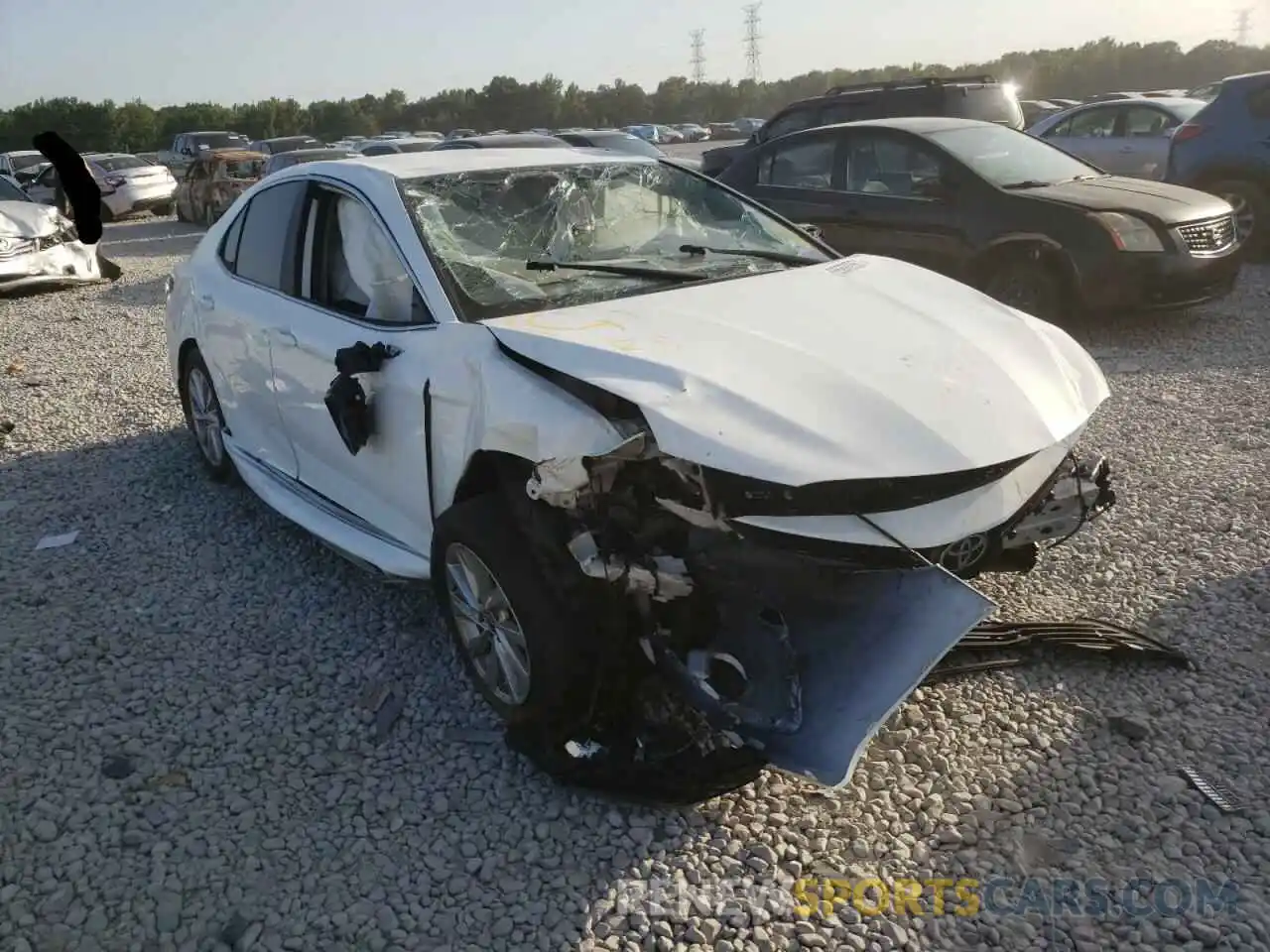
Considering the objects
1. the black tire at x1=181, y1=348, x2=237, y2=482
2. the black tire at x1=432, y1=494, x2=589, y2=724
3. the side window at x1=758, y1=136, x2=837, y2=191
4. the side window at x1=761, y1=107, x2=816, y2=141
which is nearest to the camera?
the black tire at x1=432, y1=494, x2=589, y2=724

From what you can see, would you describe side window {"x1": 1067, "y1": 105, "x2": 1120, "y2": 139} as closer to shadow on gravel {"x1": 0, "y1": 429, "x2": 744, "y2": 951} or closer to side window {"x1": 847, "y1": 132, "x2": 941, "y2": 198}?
side window {"x1": 847, "y1": 132, "x2": 941, "y2": 198}

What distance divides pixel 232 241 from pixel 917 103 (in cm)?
849

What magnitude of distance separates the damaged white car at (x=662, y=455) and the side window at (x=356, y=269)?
0.01m

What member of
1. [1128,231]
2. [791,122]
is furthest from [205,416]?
[791,122]

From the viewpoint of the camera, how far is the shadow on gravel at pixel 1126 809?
2424mm

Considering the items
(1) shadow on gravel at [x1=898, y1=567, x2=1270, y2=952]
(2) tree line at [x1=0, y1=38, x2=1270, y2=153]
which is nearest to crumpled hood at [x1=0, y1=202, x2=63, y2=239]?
(1) shadow on gravel at [x1=898, y1=567, x2=1270, y2=952]

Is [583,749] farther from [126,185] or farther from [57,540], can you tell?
[126,185]

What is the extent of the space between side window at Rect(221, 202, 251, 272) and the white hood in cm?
224

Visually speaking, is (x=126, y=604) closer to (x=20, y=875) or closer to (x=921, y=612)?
(x=20, y=875)

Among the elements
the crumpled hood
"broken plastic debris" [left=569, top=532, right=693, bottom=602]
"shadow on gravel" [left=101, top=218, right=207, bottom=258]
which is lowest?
"shadow on gravel" [left=101, top=218, right=207, bottom=258]

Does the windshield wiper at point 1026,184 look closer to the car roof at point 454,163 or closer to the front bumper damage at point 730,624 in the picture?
the car roof at point 454,163

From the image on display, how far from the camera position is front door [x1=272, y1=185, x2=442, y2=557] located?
3398 mm

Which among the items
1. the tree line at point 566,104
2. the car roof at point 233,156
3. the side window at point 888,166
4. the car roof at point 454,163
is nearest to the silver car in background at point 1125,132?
the side window at point 888,166

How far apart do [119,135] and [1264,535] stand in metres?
51.3
